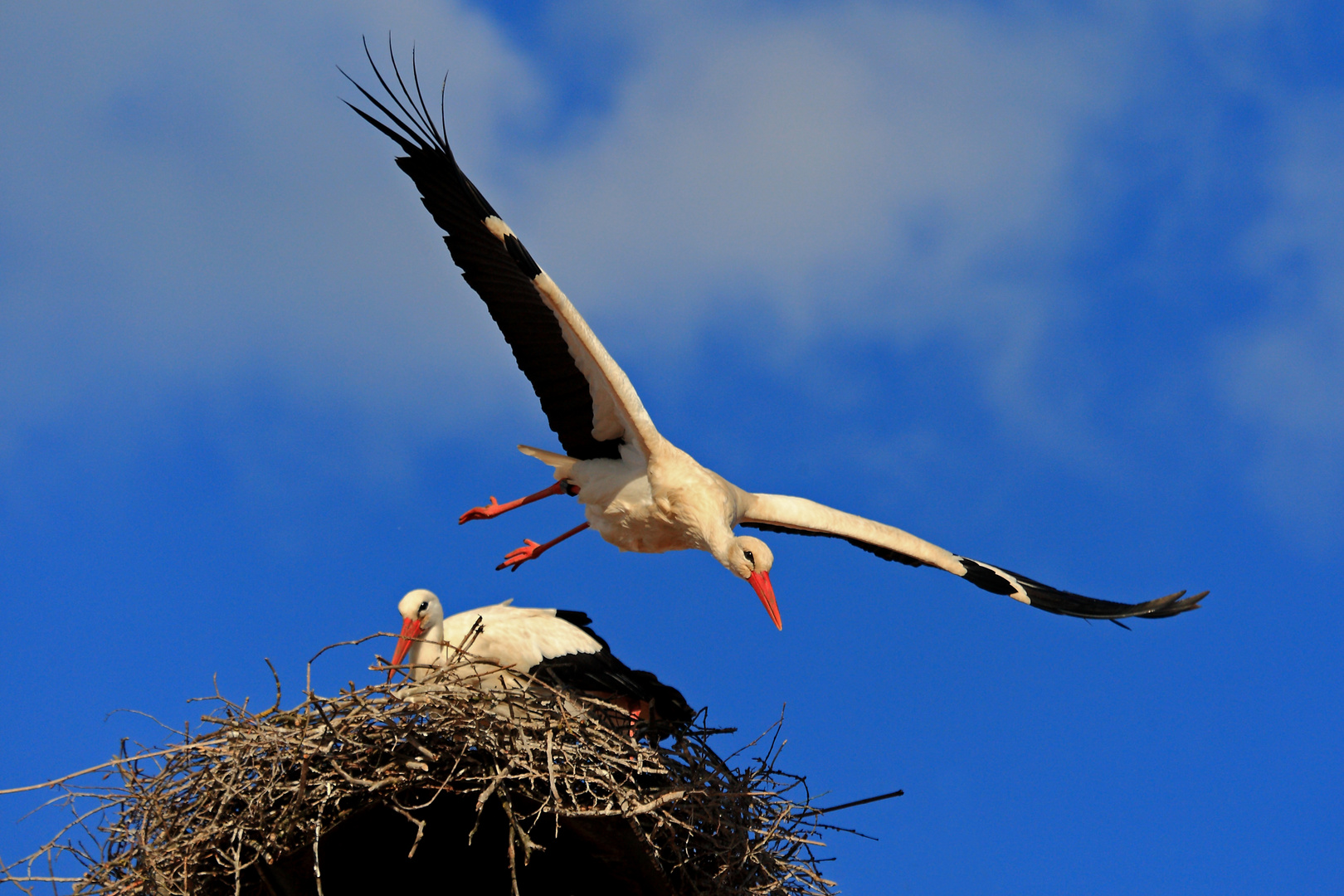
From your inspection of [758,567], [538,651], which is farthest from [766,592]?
[538,651]

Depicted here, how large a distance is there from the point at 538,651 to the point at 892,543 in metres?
2.66

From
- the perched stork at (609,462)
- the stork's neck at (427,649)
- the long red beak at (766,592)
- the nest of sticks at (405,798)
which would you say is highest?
the perched stork at (609,462)

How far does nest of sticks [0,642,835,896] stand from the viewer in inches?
164

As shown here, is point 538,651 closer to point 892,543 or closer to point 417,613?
point 417,613

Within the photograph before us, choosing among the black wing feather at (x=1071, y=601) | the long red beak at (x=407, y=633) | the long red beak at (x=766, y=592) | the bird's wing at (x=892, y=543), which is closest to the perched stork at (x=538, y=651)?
the long red beak at (x=407, y=633)

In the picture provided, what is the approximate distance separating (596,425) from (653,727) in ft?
7.29

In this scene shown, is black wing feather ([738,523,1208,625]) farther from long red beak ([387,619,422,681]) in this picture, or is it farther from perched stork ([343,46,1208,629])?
long red beak ([387,619,422,681])

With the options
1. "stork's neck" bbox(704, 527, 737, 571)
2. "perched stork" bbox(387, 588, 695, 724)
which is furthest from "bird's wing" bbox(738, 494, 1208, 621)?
"perched stork" bbox(387, 588, 695, 724)

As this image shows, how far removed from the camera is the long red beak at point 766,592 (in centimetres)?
624

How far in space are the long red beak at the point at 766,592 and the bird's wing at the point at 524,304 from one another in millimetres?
984

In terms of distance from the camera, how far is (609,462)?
7.11 m

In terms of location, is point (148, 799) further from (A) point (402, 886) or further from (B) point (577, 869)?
(B) point (577, 869)

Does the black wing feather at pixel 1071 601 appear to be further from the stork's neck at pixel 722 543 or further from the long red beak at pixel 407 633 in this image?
the long red beak at pixel 407 633

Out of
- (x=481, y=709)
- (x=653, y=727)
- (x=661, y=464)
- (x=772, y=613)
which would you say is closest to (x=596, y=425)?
(x=661, y=464)
